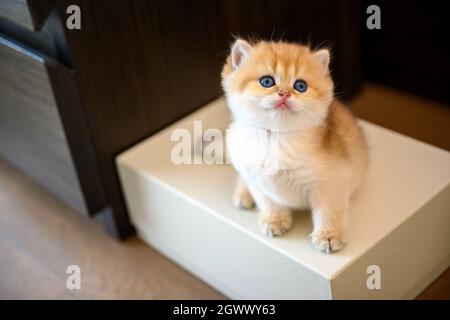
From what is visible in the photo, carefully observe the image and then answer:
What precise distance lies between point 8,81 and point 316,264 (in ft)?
2.68

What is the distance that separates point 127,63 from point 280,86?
469mm

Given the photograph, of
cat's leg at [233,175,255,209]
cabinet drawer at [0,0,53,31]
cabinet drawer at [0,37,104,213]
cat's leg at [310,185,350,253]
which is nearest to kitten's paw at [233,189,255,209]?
cat's leg at [233,175,255,209]

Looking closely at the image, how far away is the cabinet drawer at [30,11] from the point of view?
1.22 m

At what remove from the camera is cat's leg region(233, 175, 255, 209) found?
1.26 meters

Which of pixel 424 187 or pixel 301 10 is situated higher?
pixel 301 10

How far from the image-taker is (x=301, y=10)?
5.41 feet

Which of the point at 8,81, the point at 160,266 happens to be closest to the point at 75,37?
the point at 8,81

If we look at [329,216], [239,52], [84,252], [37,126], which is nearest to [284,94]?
[239,52]

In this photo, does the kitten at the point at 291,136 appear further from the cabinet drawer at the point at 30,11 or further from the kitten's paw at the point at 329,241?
the cabinet drawer at the point at 30,11

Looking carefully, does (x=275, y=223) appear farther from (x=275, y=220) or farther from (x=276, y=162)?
(x=276, y=162)

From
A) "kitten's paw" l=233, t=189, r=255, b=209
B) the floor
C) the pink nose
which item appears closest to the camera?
the pink nose

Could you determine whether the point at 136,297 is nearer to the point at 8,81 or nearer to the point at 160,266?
the point at 160,266

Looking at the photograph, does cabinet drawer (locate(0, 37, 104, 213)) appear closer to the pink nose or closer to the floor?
the floor

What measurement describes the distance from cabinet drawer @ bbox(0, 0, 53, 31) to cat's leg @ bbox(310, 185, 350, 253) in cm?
62
